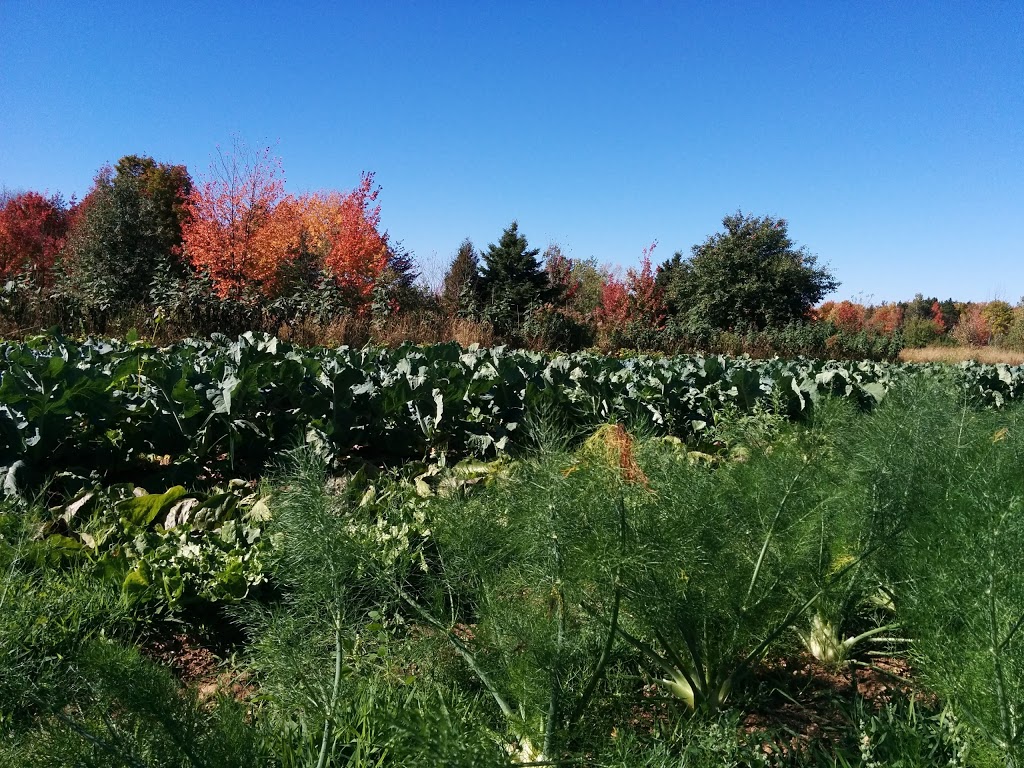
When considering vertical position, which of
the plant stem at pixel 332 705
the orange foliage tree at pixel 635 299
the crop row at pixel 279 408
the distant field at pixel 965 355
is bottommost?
the plant stem at pixel 332 705

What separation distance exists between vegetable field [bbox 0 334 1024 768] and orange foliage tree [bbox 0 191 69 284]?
3310 centimetres

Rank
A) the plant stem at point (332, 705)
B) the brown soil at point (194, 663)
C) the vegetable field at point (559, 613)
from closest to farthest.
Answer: the plant stem at point (332, 705) → the vegetable field at point (559, 613) → the brown soil at point (194, 663)

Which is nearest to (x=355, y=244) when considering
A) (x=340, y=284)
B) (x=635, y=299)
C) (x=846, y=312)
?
(x=340, y=284)

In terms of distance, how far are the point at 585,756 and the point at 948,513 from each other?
1.18 meters

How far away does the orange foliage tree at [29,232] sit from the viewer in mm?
30281

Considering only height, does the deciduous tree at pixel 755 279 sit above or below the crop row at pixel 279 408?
above

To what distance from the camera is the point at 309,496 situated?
70.7 inches

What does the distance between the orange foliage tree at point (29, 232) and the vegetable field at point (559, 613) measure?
3310 centimetres

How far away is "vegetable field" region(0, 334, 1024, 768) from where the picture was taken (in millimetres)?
1425

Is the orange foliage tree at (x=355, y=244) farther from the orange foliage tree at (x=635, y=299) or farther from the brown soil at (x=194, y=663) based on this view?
the brown soil at (x=194, y=663)

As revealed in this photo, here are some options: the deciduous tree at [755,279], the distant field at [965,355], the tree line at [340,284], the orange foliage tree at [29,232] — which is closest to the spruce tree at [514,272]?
the tree line at [340,284]

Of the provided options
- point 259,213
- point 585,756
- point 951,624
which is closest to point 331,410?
point 585,756

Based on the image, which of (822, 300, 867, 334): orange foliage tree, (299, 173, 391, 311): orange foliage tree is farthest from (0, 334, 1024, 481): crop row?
(822, 300, 867, 334): orange foliage tree

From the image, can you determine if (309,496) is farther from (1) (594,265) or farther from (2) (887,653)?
(1) (594,265)
